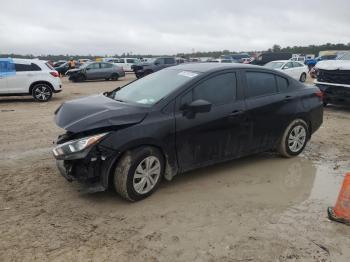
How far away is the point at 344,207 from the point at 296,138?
2328 millimetres

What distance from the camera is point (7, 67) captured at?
13.2m

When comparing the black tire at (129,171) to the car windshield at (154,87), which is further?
the car windshield at (154,87)

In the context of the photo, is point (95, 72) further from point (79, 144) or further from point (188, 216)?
point (188, 216)

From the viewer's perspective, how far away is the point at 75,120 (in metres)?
4.30

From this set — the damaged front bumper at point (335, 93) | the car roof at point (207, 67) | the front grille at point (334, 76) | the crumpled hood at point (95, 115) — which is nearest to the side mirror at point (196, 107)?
the crumpled hood at point (95, 115)

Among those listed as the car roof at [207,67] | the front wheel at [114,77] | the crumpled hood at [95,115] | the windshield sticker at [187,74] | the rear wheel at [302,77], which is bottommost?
the front wheel at [114,77]

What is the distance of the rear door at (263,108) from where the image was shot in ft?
17.9

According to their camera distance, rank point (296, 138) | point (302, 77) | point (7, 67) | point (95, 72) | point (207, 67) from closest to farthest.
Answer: point (207, 67) < point (296, 138) < point (7, 67) < point (302, 77) < point (95, 72)

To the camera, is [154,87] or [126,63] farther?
[126,63]

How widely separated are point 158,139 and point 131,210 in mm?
892

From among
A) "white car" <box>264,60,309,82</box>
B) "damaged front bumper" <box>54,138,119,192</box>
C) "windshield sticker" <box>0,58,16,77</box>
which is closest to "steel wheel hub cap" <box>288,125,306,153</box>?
"damaged front bumper" <box>54,138,119,192</box>

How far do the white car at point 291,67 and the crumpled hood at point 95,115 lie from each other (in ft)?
60.1

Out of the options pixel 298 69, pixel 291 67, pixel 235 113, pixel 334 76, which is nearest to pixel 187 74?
pixel 235 113

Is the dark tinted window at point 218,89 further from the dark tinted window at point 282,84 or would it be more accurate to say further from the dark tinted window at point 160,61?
the dark tinted window at point 160,61
